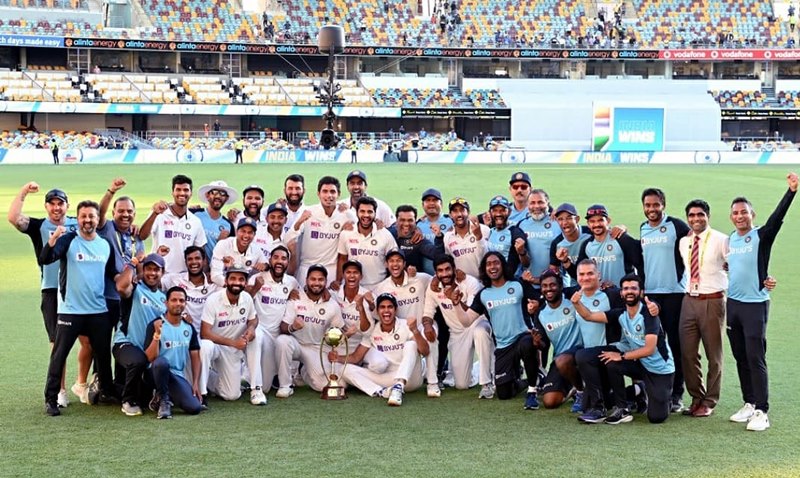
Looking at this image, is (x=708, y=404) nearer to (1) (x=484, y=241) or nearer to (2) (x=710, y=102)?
(1) (x=484, y=241)

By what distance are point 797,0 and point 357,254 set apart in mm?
72848

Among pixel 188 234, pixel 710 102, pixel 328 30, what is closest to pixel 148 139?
pixel 328 30

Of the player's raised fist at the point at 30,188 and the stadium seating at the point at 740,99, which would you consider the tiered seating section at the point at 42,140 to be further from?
the player's raised fist at the point at 30,188

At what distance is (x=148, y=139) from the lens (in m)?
59.6

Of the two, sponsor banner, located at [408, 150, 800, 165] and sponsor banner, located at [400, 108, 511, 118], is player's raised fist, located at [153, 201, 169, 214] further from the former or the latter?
sponsor banner, located at [400, 108, 511, 118]

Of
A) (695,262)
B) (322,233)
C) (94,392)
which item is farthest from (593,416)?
(94,392)

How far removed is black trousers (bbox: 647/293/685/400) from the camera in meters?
9.02

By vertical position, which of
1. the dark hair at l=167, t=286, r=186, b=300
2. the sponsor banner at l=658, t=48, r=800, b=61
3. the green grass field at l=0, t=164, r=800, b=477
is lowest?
the green grass field at l=0, t=164, r=800, b=477

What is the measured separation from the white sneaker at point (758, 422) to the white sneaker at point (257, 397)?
156 inches

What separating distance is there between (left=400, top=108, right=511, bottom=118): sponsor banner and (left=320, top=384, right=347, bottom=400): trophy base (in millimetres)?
55435

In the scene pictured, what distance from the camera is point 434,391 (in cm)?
952

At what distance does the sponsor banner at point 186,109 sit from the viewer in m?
57.2

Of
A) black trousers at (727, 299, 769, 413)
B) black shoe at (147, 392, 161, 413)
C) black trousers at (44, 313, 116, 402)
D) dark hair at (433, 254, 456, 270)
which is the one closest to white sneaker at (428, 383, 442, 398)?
dark hair at (433, 254, 456, 270)

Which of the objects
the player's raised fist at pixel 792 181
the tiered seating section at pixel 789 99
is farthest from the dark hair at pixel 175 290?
the tiered seating section at pixel 789 99
